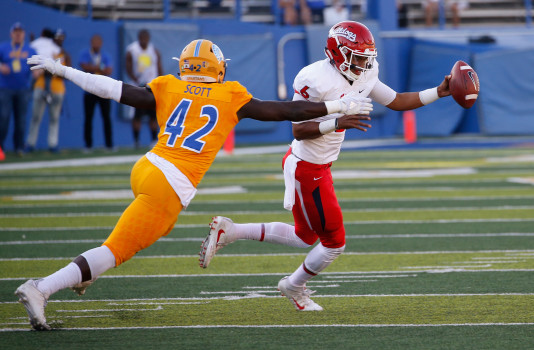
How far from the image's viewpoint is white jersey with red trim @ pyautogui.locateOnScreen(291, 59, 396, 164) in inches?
194

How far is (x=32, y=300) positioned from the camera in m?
4.21

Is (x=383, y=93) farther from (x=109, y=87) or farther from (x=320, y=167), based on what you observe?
(x=109, y=87)

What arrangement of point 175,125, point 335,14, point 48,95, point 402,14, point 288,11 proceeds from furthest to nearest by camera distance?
point 402,14 → point 335,14 → point 288,11 → point 48,95 → point 175,125

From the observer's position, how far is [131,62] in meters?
15.6

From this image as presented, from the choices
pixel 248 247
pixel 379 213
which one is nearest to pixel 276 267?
pixel 248 247

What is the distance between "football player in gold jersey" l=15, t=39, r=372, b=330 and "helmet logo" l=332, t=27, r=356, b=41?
468 millimetres

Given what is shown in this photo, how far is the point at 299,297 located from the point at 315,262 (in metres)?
0.22

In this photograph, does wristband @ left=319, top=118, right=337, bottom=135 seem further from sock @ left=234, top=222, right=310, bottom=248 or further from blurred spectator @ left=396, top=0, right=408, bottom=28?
blurred spectator @ left=396, top=0, right=408, bottom=28

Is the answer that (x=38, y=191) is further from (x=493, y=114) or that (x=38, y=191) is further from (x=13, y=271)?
(x=493, y=114)

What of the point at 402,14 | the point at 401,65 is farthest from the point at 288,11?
the point at 402,14

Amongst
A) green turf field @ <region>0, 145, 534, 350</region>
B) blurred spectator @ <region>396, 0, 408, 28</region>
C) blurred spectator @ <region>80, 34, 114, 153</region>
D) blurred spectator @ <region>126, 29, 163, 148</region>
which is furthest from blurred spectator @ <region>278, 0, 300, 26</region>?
green turf field @ <region>0, 145, 534, 350</region>

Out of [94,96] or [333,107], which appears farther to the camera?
[94,96]

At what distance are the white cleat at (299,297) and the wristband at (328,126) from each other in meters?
0.92

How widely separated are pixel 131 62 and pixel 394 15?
24.7 ft
